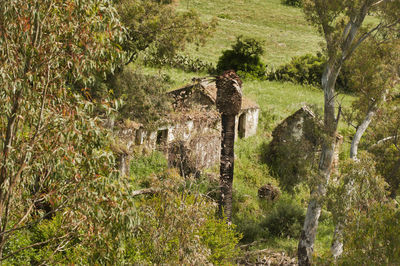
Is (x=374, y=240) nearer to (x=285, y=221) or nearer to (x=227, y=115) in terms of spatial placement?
(x=227, y=115)

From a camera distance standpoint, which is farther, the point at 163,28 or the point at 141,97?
the point at 163,28

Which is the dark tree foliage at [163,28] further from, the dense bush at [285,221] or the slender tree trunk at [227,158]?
the dense bush at [285,221]

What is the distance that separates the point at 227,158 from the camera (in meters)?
18.0

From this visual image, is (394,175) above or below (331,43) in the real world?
below

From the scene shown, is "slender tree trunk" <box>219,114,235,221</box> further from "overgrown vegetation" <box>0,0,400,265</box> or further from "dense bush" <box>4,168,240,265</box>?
"dense bush" <box>4,168,240,265</box>

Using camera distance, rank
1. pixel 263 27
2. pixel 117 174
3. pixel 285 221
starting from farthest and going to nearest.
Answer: pixel 263 27 → pixel 285 221 → pixel 117 174

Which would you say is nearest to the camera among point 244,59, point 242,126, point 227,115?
point 227,115

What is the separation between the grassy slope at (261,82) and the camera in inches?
934

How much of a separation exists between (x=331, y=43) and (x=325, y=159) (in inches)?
177

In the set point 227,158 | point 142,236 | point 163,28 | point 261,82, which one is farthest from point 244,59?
point 142,236

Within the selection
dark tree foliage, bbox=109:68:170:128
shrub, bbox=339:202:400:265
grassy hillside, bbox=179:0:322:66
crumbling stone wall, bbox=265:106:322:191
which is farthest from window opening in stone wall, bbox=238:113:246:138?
shrub, bbox=339:202:400:265

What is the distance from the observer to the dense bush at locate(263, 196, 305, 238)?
22.2 m

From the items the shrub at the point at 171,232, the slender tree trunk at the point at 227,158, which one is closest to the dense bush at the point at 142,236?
the shrub at the point at 171,232

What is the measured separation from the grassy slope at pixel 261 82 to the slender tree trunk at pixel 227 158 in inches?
146
